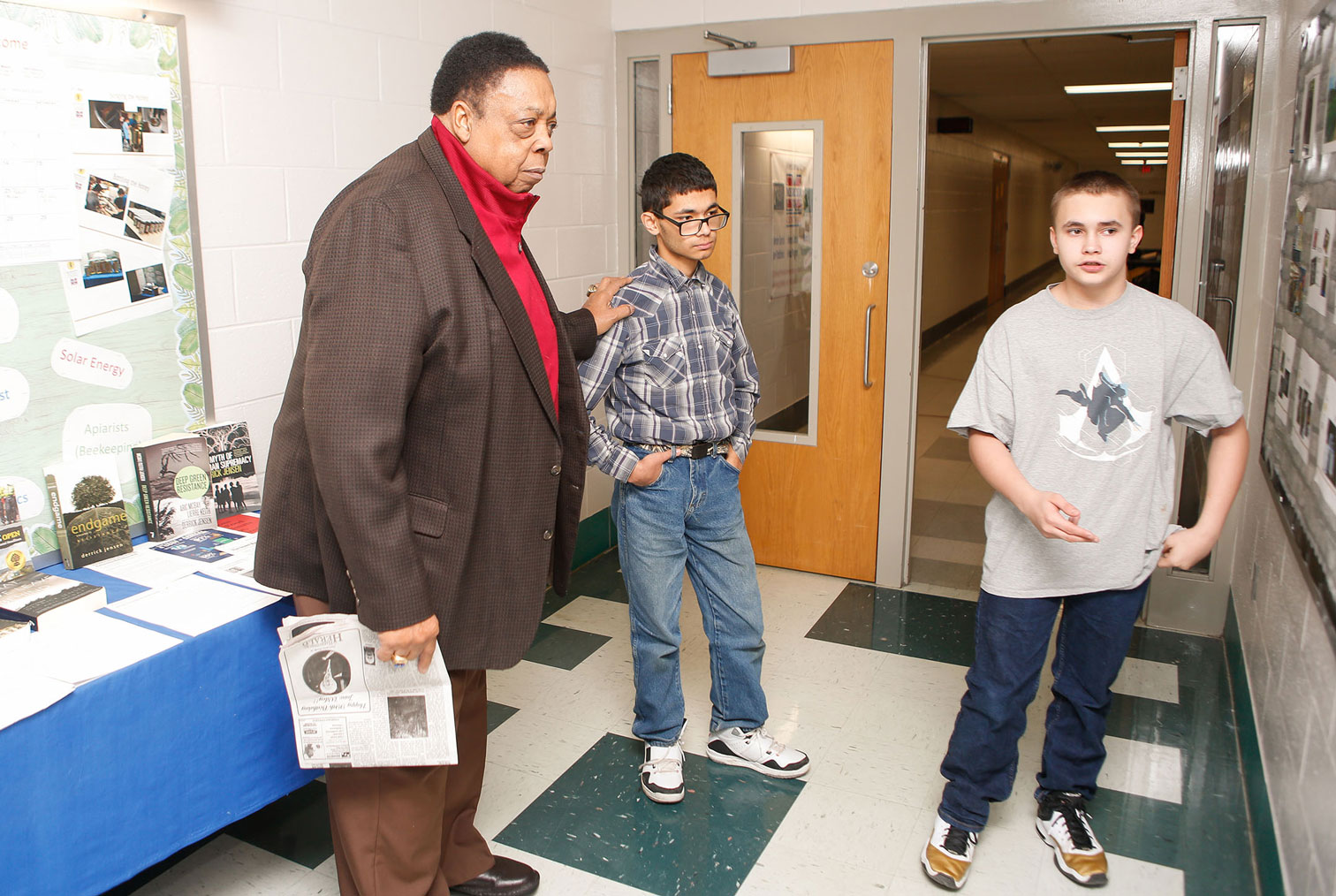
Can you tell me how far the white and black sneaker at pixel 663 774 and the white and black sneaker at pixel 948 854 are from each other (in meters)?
0.57

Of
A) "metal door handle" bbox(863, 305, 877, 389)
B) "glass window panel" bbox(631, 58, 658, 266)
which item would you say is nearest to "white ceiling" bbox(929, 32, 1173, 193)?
"metal door handle" bbox(863, 305, 877, 389)

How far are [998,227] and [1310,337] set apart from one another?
12626 millimetres

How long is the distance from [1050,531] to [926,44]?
2.24 m

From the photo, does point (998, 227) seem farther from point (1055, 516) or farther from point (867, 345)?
point (1055, 516)

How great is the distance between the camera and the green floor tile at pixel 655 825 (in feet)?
6.99

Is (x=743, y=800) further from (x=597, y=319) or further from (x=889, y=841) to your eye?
(x=597, y=319)

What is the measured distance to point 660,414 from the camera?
7.72 ft

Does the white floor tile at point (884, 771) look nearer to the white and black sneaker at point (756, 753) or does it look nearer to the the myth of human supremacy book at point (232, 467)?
the white and black sneaker at point (756, 753)

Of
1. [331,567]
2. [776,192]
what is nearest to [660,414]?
[331,567]

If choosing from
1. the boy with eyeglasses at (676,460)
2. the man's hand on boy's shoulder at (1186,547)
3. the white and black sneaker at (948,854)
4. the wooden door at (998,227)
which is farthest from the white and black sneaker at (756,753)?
the wooden door at (998,227)

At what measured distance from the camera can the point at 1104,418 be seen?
1.90m

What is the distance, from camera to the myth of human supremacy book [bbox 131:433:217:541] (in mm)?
2189

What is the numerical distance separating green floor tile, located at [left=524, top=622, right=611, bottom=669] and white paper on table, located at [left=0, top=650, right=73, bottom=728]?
1.60m

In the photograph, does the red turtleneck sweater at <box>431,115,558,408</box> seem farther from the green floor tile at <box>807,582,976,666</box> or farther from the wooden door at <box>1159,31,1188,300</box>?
the wooden door at <box>1159,31,1188,300</box>
